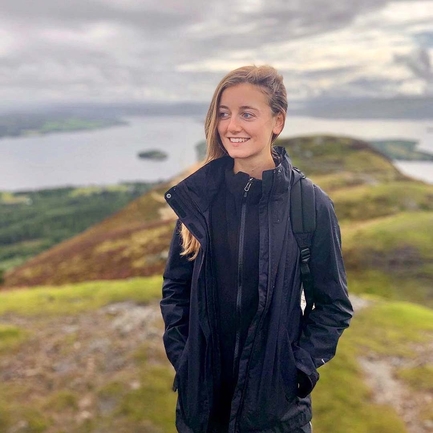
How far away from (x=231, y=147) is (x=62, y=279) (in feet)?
108

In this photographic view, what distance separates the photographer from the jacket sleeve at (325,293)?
414 centimetres

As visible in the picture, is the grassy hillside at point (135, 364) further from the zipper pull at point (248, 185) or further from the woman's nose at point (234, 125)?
the woman's nose at point (234, 125)

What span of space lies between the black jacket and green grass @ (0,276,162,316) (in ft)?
39.7

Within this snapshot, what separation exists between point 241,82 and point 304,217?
58.1 inches

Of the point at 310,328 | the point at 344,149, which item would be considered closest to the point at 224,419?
the point at 310,328

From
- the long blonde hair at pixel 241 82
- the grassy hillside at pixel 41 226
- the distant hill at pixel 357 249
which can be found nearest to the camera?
the long blonde hair at pixel 241 82

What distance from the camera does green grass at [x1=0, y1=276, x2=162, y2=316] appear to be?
1615 centimetres

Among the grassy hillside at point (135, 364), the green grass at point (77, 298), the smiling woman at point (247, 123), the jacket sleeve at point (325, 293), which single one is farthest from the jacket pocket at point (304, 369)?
the green grass at point (77, 298)

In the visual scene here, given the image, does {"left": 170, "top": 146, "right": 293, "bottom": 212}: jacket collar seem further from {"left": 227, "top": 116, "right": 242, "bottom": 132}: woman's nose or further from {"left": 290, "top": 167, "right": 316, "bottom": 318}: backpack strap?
{"left": 227, "top": 116, "right": 242, "bottom": 132}: woman's nose

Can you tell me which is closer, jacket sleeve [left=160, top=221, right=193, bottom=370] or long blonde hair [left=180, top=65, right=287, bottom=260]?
long blonde hair [left=180, top=65, right=287, bottom=260]

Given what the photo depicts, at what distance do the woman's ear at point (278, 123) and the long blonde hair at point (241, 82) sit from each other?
3cm

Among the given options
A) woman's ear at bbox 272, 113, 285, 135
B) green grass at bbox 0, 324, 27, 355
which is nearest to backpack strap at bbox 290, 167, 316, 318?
woman's ear at bbox 272, 113, 285, 135

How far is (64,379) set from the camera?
11.1 metres

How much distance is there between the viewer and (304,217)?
13.6 ft
